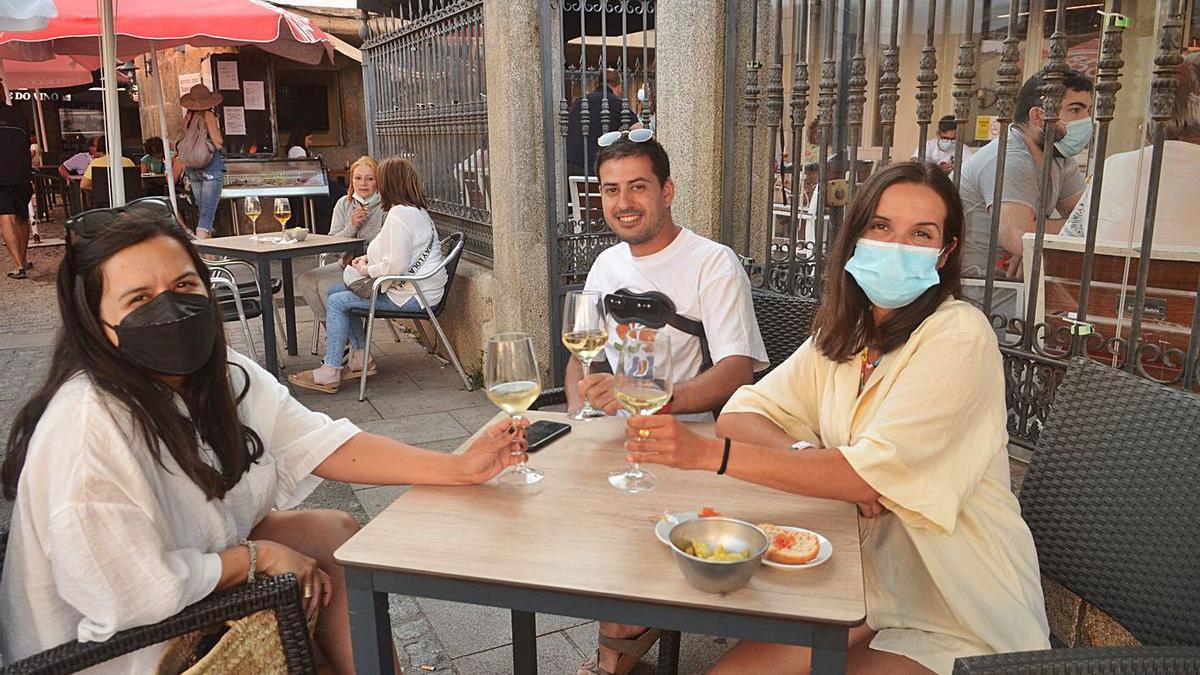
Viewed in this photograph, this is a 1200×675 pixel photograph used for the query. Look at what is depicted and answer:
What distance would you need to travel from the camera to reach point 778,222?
475 centimetres

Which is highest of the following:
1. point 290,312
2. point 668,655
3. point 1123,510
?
point 1123,510

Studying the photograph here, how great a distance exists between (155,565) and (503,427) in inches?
29.1

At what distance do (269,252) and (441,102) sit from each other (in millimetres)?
1850

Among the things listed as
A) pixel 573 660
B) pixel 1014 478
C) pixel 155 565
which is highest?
pixel 155 565

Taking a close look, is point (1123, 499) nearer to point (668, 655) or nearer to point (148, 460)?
point (668, 655)

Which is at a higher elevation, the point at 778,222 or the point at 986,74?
the point at 986,74

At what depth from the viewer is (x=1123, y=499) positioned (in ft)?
5.89

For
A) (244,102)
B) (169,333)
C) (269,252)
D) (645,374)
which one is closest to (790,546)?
(645,374)

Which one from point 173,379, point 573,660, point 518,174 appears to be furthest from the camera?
point 518,174

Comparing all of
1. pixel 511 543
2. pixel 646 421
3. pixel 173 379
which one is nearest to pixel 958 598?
pixel 646 421

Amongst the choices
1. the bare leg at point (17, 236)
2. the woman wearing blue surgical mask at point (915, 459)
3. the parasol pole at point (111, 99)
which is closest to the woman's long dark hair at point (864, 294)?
the woman wearing blue surgical mask at point (915, 459)

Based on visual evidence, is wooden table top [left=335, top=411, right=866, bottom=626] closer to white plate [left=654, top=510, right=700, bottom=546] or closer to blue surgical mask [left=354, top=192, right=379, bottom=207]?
white plate [left=654, top=510, right=700, bottom=546]

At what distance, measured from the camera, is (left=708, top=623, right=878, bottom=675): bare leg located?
1863 mm

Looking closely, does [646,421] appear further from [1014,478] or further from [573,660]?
[1014,478]
